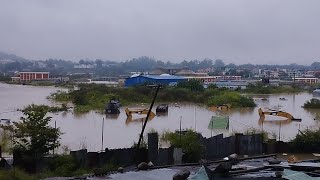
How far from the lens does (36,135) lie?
855 cm

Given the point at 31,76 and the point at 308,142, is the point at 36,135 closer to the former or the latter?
the point at 308,142

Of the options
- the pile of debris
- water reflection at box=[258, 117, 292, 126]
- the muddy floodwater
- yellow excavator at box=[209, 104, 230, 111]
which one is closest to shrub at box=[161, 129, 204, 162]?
the pile of debris

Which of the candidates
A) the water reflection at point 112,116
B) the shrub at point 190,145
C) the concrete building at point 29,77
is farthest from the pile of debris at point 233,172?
the concrete building at point 29,77

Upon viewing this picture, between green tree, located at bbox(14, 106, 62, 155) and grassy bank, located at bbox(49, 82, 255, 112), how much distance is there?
14.2m

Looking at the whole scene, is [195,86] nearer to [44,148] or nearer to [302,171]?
[44,148]

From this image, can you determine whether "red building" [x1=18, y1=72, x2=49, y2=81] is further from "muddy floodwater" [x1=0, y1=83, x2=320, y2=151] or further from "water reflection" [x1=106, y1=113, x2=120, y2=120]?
"water reflection" [x1=106, y1=113, x2=120, y2=120]

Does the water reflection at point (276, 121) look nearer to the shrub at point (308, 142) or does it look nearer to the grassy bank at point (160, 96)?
the grassy bank at point (160, 96)

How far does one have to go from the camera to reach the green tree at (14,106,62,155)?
8.44 metres

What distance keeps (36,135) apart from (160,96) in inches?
805

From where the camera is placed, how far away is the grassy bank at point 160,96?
25234 millimetres

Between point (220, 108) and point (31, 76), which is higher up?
point (31, 76)

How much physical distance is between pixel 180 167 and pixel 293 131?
10837 millimetres

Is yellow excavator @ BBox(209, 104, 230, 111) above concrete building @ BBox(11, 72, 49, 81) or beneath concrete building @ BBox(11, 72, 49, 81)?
beneath

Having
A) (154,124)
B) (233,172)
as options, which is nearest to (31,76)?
(154,124)
